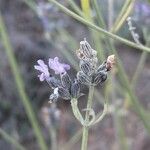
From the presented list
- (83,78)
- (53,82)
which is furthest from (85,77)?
(53,82)

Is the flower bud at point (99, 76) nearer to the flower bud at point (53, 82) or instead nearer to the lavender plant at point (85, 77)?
the lavender plant at point (85, 77)

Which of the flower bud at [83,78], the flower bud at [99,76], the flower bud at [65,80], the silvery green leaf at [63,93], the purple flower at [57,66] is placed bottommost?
the flower bud at [99,76]

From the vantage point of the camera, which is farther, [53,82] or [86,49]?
[53,82]

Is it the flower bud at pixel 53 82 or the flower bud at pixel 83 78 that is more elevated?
the flower bud at pixel 53 82

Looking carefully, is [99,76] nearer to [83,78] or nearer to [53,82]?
[83,78]

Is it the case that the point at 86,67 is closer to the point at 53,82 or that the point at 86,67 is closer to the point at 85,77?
the point at 85,77

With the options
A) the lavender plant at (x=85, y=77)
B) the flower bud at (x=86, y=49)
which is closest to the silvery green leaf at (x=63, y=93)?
the lavender plant at (x=85, y=77)

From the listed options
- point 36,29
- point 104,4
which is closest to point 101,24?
point 104,4

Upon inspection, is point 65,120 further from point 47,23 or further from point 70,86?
point 70,86
